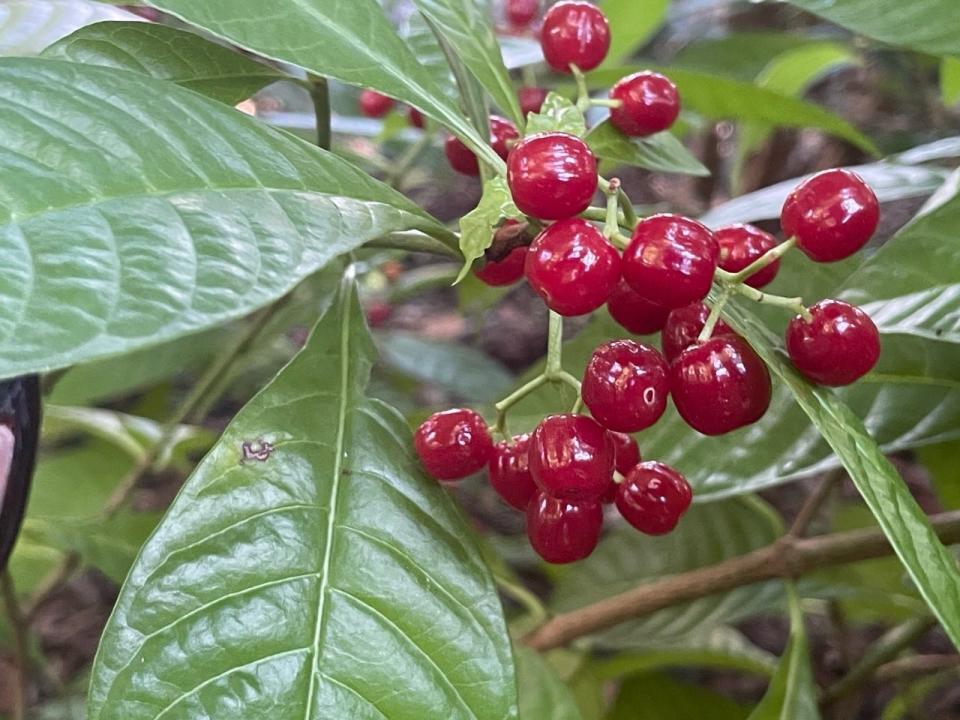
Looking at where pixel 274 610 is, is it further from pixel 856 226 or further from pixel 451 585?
pixel 856 226

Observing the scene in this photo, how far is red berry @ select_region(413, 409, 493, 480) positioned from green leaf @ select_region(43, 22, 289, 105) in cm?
28

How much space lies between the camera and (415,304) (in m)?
2.83

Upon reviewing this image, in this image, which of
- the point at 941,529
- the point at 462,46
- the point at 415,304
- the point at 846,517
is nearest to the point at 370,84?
the point at 462,46

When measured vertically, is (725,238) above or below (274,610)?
above

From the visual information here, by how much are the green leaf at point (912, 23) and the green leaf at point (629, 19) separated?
28.8 inches

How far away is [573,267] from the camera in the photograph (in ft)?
1.68

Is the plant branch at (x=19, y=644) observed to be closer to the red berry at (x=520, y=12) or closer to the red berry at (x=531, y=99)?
the red berry at (x=531, y=99)

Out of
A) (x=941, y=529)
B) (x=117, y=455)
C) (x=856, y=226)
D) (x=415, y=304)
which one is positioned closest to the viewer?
(x=856, y=226)

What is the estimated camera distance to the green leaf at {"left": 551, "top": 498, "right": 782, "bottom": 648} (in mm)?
1089

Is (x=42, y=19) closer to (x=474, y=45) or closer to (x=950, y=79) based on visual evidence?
(x=474, y=45)

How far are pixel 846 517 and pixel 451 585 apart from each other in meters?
0.95

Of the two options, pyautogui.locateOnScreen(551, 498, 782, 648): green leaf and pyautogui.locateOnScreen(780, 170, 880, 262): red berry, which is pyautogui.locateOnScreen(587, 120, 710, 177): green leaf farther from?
pyautogui.locateOnScreen(551, 498, 782, 648): green leaf

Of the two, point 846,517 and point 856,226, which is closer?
point 856,226

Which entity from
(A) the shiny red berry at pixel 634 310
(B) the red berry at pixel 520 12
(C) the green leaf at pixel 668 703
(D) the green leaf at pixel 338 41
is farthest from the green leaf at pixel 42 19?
(C) the green leaf at pixel 668 703
